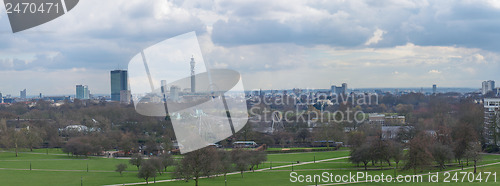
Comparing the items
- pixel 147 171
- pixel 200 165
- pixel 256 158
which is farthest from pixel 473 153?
pixel 147 171

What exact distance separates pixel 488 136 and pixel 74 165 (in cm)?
3651

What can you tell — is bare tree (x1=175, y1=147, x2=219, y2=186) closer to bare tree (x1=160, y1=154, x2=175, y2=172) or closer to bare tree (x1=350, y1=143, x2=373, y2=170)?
bare tree (x1=160, y1=154, x2=175, y2=172)

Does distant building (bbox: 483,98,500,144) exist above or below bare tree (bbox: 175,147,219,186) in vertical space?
above

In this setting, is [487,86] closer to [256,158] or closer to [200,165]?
[256,158]

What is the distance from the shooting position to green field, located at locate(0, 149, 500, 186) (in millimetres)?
30234

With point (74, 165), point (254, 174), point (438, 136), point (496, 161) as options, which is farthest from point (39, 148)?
point (496, 161)

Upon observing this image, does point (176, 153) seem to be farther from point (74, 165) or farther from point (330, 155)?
point (330, 155)

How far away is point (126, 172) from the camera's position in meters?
35.6

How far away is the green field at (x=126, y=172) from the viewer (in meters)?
30.2

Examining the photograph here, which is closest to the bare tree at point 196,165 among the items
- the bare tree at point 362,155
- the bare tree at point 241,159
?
the bare tree at point 241,159

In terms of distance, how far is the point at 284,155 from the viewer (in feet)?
148

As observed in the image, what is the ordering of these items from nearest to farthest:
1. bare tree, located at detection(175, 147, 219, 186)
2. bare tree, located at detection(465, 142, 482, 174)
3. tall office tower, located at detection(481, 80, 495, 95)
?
bare tree, located at detection(175, 147, 219, 186), bare tree, located at detection(465, 142, 482, 174), tall office tower, located at detection(481, 80, 495, 95)

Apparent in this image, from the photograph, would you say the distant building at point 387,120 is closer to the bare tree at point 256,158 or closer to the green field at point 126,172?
the green field at point 126,172

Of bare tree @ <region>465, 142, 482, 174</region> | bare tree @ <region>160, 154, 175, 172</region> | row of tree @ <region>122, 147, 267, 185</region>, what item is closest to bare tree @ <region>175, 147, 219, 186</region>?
row of tree @ <region>122, 147, 267, 185</region>
